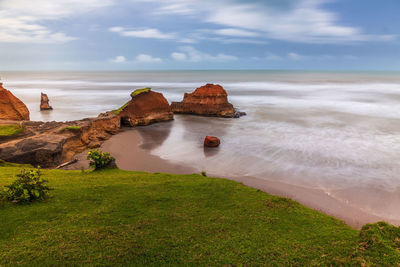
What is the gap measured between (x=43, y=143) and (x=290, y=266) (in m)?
18.1

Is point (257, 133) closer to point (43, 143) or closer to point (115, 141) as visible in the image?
point (115, 141)

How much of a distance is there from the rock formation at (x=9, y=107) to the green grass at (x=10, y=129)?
27.2 feet

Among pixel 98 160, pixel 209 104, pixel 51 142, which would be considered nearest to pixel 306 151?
pixel 98 160

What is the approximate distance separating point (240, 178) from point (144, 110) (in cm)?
2096

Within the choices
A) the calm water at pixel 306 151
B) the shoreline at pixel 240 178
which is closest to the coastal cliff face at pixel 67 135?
the shoreline at pixel 240 178

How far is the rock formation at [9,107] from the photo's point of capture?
26.9 metres

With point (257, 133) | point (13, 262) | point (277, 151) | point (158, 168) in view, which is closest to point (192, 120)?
point (257, 133)

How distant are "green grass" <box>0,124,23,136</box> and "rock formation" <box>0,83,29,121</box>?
829 centimetres

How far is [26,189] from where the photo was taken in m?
9.23

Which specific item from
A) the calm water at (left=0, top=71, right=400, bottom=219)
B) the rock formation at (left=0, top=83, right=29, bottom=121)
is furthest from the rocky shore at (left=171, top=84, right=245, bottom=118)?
the rock formation at (left=0, top=83, right=29, bottom=121)

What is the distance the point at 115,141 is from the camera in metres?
26.5

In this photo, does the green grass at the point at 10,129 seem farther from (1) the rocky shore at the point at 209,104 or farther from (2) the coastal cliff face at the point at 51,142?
(1) the rocky shore at the point at 209,104

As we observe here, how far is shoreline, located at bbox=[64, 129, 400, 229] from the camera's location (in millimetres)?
12843

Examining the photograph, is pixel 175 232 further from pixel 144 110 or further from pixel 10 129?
pixel 144 110
